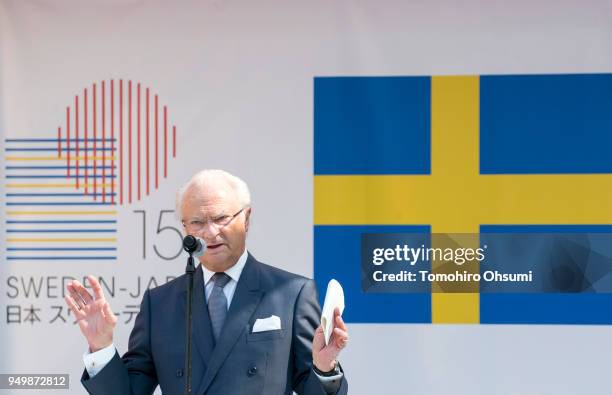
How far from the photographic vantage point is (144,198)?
342 centimetres

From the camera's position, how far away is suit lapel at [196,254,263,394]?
2299 mm

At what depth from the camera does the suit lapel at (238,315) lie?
90.5 inches

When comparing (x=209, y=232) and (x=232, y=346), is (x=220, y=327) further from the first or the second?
(x=209, y=232)

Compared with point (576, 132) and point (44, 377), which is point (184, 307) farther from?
point (576, 132)

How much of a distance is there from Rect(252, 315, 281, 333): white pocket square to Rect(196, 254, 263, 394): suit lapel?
0.03 metres

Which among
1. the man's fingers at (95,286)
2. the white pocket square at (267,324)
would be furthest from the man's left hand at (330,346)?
the man's fingers at (95,286)

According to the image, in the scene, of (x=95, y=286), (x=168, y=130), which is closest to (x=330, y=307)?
(x=95, y=286)

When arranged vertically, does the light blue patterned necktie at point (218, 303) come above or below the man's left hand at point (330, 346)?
above

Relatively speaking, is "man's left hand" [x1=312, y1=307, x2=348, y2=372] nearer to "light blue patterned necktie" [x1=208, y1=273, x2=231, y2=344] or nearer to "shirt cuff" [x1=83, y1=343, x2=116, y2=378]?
"light blue patterned necktie" [x1=208, y1=273, x2=231, y2=344]

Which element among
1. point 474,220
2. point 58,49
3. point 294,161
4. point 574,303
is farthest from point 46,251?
point 574,303

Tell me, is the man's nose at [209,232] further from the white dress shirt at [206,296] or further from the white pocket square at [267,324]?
the white pocket square at [267,324]

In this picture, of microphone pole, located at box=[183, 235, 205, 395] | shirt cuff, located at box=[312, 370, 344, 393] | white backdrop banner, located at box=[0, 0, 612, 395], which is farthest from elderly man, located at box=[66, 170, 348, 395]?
white backdrop banner, located at box=[0, 0, 612, 395]

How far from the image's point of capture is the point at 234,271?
8.02ft

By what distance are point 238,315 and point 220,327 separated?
6cm
